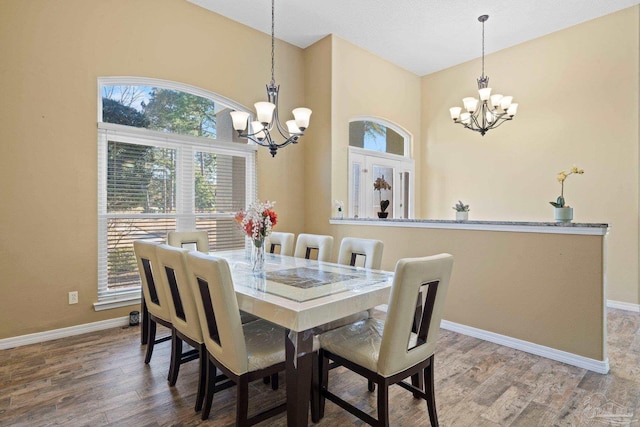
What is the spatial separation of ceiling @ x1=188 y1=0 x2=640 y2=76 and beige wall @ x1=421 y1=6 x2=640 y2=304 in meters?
0.33

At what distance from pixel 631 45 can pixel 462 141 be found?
7.55ft

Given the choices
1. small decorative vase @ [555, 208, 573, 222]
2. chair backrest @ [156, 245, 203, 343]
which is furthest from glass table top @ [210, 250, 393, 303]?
small decorative vase @ [555, 208, 573, 222]

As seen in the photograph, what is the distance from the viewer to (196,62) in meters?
4.20

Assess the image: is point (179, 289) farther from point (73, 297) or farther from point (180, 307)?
point (73, 297)

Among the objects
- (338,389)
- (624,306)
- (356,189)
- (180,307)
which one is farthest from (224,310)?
(624,306)

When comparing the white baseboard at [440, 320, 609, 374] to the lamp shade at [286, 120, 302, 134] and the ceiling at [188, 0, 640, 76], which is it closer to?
the lamp shade at [286, 120, 302, 134]

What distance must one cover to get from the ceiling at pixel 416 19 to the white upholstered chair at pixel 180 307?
3360 millimetres

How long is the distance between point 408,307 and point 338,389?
43.1 inches

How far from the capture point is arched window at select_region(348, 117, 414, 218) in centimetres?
532

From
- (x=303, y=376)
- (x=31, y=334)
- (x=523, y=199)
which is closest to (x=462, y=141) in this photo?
(x=523, y=199)

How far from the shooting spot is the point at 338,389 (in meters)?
2.46

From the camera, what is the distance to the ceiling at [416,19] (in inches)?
165

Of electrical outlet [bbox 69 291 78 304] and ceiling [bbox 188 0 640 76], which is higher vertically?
ceiling [bbox 188 0 640 76]

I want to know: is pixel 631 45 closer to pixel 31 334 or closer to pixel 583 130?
pixel 583 130
